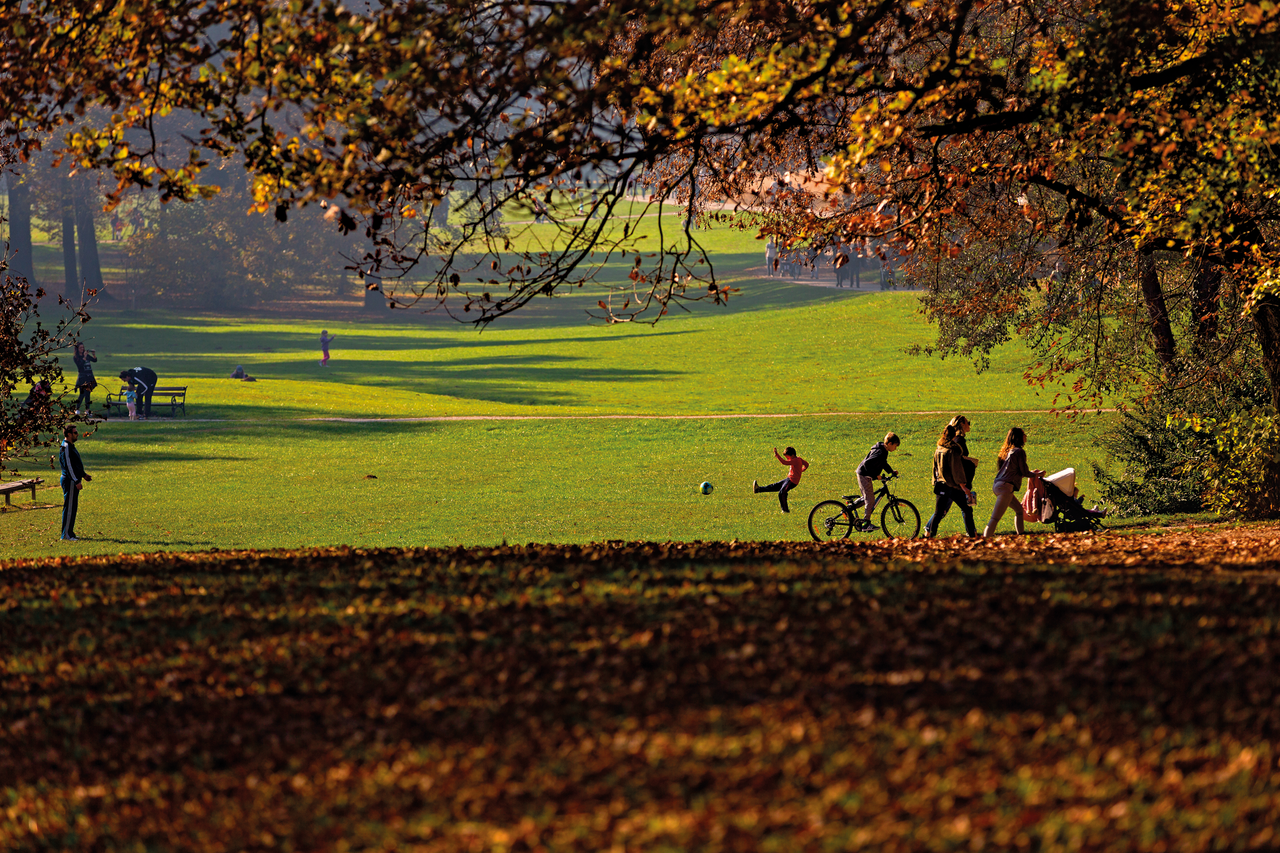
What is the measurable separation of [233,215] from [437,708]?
8372 cm

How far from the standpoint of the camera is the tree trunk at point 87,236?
261 ft

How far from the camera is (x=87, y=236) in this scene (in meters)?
80.1

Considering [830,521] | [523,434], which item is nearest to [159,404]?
[523,434]

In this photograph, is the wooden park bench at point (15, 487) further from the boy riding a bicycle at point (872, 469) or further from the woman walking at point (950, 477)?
the woman walking at point (950, 477)

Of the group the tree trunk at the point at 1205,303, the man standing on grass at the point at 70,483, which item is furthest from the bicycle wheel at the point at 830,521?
the man standing on grass at the point at 70,483

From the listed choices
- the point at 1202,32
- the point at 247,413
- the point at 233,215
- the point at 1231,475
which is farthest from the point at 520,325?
the point at 1202,32

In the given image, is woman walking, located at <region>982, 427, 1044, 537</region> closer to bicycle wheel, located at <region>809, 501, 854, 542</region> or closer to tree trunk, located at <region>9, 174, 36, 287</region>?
bicycle wheel, located at <region>809, 501, 854, 542</region>

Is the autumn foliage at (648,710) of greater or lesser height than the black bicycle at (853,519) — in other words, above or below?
above

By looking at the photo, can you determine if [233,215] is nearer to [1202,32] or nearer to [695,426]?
[695,426]

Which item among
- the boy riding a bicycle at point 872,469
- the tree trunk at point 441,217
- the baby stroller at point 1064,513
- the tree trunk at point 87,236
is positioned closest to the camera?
the boy riding a bicycle at point 872,469

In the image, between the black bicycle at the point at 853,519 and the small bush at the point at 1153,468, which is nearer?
the black bicycle at the point at 853,519

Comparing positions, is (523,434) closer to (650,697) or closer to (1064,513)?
(1064,513)

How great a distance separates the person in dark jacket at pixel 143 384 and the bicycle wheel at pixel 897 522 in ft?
79.1

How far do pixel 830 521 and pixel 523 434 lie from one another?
16507 millimetres
